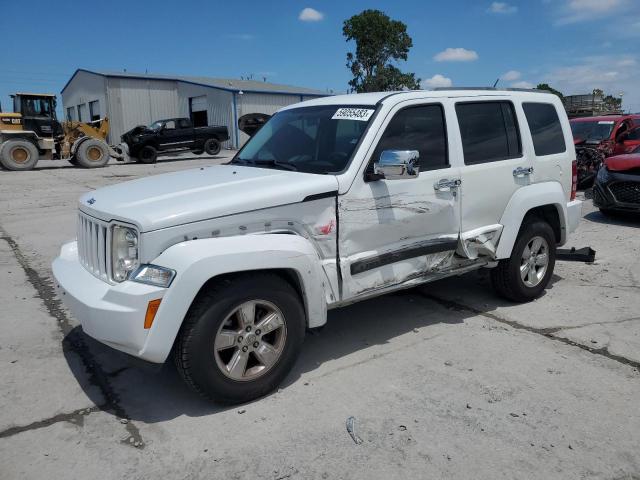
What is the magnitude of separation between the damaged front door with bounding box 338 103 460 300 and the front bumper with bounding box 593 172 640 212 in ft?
19.4

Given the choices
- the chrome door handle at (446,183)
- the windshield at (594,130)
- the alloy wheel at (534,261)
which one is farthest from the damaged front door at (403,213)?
the windshield at (594,130)

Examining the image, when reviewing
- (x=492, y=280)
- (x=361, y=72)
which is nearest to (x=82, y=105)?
(x=361, y=72)

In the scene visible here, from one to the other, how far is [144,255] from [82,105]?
48.0 metres

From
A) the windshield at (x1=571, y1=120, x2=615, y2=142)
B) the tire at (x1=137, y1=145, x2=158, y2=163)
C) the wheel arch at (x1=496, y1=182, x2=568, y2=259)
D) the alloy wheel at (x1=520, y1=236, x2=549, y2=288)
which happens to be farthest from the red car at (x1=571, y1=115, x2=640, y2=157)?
the tire at (x1=137, y1=145, x2=158, y2=163)

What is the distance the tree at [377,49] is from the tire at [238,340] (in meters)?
46.7

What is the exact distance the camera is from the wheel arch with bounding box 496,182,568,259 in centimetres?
467

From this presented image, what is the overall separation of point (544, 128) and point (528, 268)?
53.5 inches

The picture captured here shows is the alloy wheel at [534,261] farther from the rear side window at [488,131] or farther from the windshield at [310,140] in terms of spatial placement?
the windshield at [310,140]

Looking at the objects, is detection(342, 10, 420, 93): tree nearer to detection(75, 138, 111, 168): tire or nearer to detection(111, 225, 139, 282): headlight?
detection(75, 138, 111, 168): tire

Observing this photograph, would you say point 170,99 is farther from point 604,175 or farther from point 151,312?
point 151,312

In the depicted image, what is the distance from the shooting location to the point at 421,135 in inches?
163

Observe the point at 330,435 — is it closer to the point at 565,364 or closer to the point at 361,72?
the point at 565,364

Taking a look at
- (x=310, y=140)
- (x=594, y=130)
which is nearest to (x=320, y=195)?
(x=310, y=140)

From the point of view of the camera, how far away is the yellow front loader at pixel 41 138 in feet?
69.0
